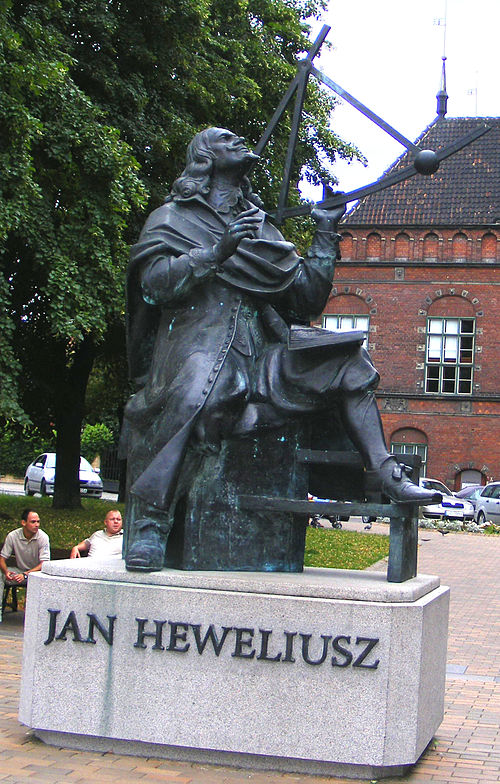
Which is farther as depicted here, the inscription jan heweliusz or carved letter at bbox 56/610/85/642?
carved letter at bbox 56/610/85/642

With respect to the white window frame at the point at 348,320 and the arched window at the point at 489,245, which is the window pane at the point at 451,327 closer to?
the arched window at the point at 489,245

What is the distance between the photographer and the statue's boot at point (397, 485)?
5.91 m

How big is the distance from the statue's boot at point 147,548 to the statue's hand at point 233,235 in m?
1.51

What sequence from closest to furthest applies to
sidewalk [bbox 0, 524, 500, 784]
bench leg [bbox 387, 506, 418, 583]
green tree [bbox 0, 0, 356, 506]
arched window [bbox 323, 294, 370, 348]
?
sidewalk [bbox 0, 524, 500, 784], bench leg [bbox 387, 506, 418, 583], green tree [bbox 0, 0, 356, 506], arched window [bbox 323, 294, 370, 348]

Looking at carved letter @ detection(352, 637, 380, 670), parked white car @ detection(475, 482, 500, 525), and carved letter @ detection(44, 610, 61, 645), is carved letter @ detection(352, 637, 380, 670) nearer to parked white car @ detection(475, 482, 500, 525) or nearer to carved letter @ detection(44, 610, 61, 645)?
carved letter @ detection(44, 610, 61, 645)

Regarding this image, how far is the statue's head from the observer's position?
263 inches

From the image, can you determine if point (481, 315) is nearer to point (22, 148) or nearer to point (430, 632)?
point (22, 148)

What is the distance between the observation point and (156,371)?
645cm

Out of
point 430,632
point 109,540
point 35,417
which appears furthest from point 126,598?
point 35,417

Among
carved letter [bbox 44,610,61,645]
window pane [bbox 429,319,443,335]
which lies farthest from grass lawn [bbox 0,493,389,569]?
window pane [bbox 429,319,443,335]

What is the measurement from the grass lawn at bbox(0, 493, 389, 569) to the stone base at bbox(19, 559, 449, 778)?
9813 mm

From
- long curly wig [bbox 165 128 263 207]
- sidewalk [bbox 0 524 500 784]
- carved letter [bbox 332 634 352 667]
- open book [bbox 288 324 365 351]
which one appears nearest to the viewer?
sidewalk [bbox 0 524 500 784]

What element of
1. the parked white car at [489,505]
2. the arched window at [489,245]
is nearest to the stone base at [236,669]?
the parked white car at [489,505]

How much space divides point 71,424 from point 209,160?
58.0 ft
